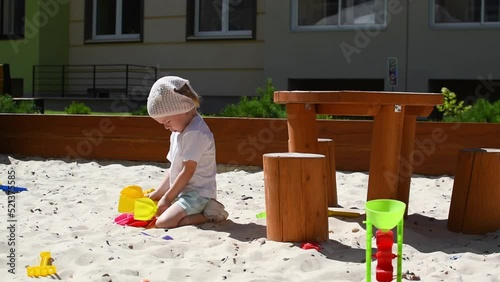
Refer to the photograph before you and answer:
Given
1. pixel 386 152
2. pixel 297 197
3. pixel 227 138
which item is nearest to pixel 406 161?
pixel 386 152

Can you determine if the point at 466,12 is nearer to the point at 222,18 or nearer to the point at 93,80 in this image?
the point at 222,18

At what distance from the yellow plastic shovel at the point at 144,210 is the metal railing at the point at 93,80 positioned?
25.6 ft

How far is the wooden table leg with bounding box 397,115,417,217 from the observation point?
486cm

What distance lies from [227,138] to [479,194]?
3.15 meters

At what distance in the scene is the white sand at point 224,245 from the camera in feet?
11.2

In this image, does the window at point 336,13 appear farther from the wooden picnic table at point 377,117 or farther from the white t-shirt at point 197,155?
the white t-shirt at point 197,155

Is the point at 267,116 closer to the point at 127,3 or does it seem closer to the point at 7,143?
the point at 7,143

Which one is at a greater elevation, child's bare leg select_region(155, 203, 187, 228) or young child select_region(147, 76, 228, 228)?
young child select_region(147, 76, 228, 228)

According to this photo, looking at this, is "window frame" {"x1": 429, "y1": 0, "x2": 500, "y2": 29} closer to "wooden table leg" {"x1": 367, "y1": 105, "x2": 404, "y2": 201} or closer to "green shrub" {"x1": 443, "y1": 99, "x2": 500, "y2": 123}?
"green shrub" {"x1": 443, "y1": 99, "x2": 500, "y2": 123}

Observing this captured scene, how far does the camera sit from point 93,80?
12.8 m

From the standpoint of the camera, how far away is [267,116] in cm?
797

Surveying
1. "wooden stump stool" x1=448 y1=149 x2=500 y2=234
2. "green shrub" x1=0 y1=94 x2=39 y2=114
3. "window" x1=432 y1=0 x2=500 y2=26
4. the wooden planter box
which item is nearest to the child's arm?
"wooden stump stool" x1=448 y1=149 x2=500 y2=234

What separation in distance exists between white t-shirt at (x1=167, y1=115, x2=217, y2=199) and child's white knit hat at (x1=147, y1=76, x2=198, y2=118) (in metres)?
0.15

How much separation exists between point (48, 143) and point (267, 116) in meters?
2.47
